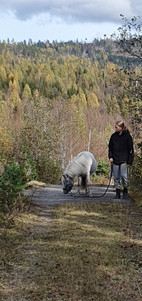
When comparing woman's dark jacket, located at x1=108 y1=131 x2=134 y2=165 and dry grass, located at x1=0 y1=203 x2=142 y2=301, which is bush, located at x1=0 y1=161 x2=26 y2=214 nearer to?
dry grass, located at x1=0 y1=203 x2=142 y2=301

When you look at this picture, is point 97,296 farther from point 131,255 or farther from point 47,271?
point 131,255

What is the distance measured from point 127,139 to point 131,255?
4.87 metres

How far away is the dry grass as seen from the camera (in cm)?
407

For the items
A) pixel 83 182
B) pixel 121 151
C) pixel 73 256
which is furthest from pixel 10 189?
pixel 83 182

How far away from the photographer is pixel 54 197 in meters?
11.1

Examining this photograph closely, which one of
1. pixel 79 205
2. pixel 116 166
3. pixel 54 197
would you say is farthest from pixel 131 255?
pixel 54 197

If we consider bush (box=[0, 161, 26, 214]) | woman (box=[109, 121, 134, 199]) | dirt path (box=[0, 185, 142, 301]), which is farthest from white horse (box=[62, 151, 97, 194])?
bush (box=[0, 161, 26, 214])

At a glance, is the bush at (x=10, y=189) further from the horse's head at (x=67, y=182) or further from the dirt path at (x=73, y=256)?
the horse's head at (x=67, y=182)

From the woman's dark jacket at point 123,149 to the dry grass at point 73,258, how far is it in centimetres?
212

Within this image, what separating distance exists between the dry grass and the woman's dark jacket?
212cm

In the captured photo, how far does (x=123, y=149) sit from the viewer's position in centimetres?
980

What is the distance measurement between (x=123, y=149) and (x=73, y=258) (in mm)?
5177

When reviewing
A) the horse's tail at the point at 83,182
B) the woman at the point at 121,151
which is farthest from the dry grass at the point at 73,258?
the horse's tail at the point at 83,182

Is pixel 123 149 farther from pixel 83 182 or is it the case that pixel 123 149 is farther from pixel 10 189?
pixel 10 189
